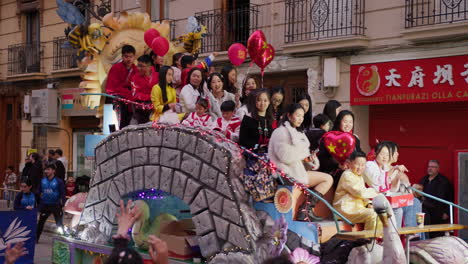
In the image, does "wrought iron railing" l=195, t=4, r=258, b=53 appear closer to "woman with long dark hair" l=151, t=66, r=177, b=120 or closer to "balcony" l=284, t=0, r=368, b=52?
"balcony" l=284, t=0, r=368, b=52

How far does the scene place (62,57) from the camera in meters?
20.4

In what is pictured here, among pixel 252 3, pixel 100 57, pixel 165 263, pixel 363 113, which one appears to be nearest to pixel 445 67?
pixel 363 113

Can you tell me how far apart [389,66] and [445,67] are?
A: 1.15m

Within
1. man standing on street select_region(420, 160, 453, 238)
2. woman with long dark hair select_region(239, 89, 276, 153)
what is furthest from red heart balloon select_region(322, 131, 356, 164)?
man standing on street select_region(420, 160, 453, 238)

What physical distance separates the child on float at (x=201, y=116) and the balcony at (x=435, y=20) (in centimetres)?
601

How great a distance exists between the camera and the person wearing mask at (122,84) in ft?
26.0

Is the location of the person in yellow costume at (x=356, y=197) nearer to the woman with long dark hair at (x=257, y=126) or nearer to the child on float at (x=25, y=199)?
the woman with long dark hair at (x=257, y=126)

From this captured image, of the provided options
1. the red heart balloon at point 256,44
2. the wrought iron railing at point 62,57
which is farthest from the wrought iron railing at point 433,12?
the wrought iron railing at point 62,57

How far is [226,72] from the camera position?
7836mm

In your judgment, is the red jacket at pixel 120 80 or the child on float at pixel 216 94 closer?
the child on float at pixel 216 94

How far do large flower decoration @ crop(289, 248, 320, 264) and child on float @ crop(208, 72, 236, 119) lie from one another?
7.55 ft

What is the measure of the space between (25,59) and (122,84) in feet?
49.8

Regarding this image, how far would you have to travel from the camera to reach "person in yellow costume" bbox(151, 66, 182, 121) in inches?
295

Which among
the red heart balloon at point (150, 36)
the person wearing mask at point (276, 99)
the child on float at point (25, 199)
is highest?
the red heart balloon at point (150, 36)
